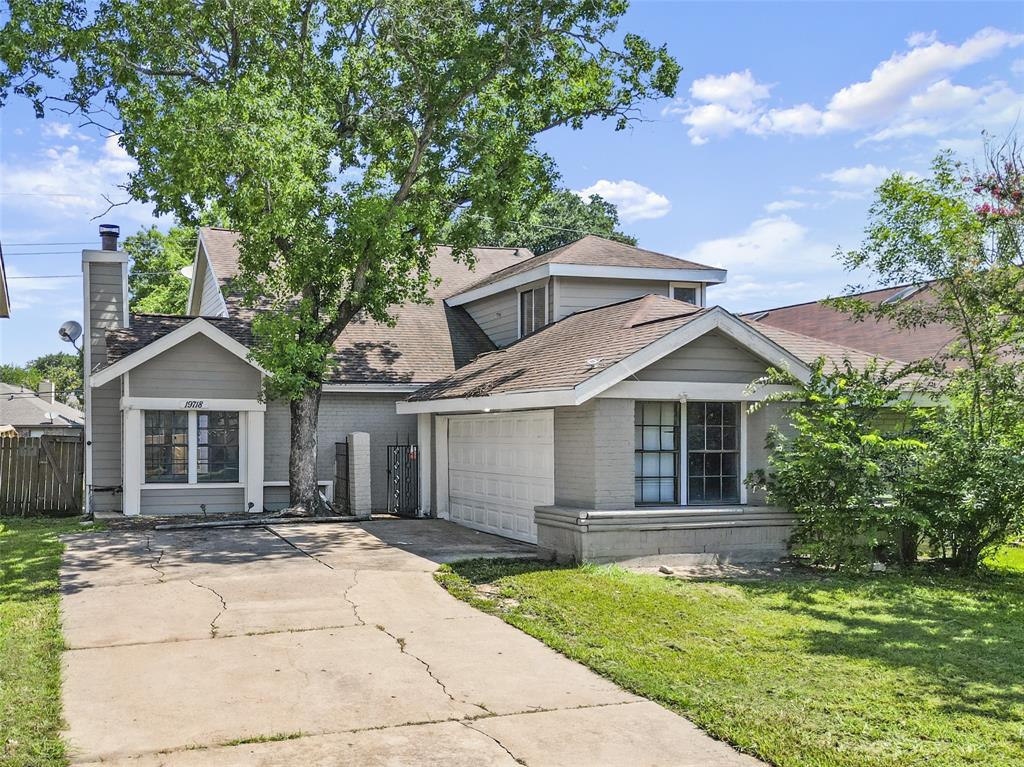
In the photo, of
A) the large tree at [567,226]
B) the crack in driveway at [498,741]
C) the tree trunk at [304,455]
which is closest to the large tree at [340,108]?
the tree trunk at [304,455]

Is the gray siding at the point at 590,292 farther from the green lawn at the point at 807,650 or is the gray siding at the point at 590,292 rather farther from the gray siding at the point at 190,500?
the green lawn at the point at 807,650

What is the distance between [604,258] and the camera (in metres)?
19.3

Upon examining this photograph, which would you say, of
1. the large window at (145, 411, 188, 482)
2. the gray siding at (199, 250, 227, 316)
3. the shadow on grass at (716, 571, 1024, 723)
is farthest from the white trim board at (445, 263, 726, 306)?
the shadow on grass at (716, 571, 1024, 723)

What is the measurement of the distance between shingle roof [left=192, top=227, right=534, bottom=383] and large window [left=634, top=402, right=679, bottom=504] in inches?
299

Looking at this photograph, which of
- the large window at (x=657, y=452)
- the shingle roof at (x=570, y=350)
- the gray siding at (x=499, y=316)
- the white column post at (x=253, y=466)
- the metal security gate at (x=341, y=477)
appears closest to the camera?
the shingle roof at (x=570, y=350)

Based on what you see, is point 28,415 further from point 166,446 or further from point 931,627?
point 931,627

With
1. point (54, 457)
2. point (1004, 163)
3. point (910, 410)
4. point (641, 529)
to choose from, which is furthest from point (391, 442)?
point (1004, 163)

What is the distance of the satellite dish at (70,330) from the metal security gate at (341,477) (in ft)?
21.2

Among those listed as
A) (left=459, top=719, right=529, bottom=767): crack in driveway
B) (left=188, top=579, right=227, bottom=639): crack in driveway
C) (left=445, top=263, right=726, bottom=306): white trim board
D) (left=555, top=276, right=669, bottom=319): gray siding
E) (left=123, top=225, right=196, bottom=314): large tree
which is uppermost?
(left=123, top=225, right=196, bottom=314): large tree

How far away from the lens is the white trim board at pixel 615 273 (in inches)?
728

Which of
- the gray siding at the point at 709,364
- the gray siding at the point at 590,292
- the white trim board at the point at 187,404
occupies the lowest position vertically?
the white trim board at the point at 187,404

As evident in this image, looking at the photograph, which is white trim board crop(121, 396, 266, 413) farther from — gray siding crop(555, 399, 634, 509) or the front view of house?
gray siding crop(555, 399, 634, 509)

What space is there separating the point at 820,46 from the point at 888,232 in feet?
10.2

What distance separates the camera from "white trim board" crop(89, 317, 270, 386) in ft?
53.8
